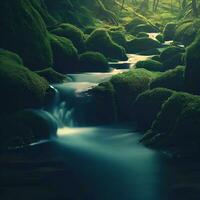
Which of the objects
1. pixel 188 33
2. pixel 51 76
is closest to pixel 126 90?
pixel 51 76

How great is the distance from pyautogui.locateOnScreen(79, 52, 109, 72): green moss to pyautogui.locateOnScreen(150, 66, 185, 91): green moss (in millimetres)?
9045

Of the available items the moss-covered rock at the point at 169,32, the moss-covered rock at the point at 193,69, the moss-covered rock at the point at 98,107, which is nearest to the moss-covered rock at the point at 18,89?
the moss-covered rock at the point at 98,107

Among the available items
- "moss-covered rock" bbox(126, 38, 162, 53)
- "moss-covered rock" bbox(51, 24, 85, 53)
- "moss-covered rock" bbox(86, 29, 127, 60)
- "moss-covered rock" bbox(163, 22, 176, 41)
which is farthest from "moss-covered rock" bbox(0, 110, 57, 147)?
"moss-covered rock" bbox(163, 22, 176, 41)

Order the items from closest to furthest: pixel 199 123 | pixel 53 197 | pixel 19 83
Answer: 1. pixel 53 197
2. pixel 199 123
3. pixel 19 83

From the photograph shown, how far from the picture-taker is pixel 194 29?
47781 millimetres

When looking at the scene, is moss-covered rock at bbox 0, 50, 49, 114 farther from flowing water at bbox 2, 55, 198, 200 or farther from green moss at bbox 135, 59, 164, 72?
green moss at bbox 135, 59, 164, 72

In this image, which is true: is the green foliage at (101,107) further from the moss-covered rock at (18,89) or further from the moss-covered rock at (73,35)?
the moss-covered rock at (73,35)

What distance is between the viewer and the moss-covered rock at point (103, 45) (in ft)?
127

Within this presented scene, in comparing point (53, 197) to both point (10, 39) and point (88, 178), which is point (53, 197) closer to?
point (88, 178)

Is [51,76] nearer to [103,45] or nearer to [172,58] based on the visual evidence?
[172,58]

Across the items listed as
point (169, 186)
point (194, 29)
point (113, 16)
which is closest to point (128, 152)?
point (169, 186)

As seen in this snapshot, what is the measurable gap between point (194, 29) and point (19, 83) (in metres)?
29.5

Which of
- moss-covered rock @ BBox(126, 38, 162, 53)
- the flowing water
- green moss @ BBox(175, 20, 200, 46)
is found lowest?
the flowing water

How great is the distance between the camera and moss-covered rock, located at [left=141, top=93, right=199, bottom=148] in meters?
18.7
